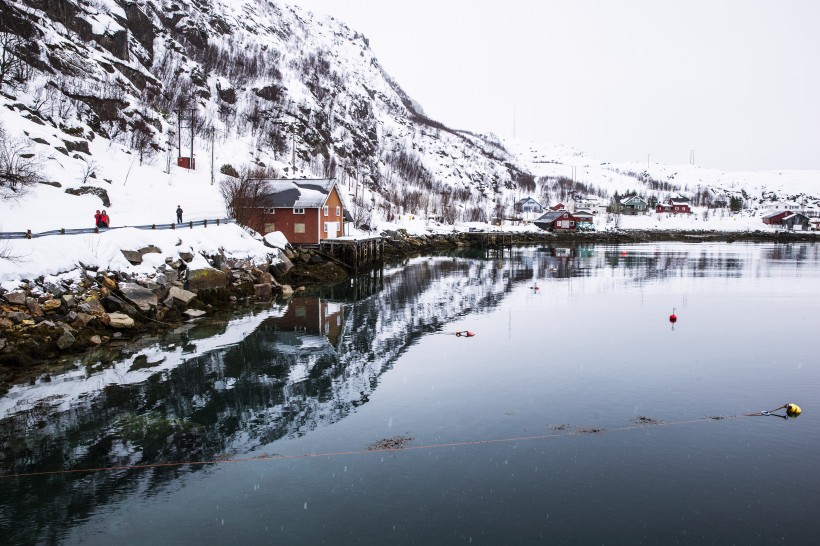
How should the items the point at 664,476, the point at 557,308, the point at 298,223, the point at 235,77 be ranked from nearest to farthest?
1. the point at 664,476
2. the point at 557,308
3. the point at 298,223
4. the point at 235,77

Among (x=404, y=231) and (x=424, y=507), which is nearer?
(x=424, y=507)

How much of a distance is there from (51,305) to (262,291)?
48.2 ft

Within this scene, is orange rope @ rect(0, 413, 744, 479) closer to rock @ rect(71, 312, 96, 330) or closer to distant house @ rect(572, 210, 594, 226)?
rock @ rect(71, 312, 96, 330)

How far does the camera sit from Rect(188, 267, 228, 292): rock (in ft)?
105

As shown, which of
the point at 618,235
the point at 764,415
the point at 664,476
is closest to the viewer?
the point at 664,476

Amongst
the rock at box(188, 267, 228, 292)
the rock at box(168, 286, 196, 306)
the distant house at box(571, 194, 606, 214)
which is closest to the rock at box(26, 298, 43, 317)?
the rock at box(168, 286, 196, 306)

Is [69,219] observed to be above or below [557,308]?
above

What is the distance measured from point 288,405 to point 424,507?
714cm

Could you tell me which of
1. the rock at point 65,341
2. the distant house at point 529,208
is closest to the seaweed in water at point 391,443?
the rock at point 65,341

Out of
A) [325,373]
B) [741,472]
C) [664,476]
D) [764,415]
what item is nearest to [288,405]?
[325,373]

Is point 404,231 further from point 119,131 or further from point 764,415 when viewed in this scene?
point 764,415

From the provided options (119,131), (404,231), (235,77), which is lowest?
(404,231)

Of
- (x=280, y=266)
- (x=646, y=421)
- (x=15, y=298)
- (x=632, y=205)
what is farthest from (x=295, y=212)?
(x=632, y=205)

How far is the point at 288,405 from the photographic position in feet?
57.6
